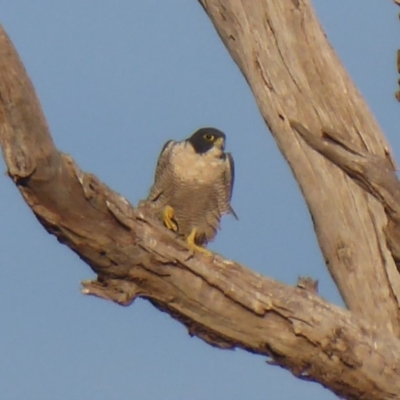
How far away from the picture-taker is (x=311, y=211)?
6.39m

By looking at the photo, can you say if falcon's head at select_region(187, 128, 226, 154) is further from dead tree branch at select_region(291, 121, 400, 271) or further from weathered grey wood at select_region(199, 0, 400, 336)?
dead tree branch at select_region(291, 121, 400, 271)

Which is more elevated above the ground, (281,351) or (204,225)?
(204,225)

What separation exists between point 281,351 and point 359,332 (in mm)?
389

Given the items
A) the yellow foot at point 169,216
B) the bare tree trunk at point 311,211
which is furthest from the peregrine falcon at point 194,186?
the bare tree trunk at point 311,211

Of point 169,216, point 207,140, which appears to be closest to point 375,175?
point 169,216

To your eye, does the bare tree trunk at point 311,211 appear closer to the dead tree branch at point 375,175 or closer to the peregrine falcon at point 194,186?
the dead tree branch at point 375,175

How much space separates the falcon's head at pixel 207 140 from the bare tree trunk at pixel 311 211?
1.13m

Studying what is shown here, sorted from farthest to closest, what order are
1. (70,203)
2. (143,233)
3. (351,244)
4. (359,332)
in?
(351,244) < (359,332) < (143,233) < (70,203)

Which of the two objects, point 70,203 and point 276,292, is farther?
point 276,292

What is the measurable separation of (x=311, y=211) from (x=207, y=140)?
1.67 metres

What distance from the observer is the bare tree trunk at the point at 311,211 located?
176 inches

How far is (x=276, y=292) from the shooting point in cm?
519

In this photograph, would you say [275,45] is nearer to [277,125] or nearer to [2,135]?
[277,125]

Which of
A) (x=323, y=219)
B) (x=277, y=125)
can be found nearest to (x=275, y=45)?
(x=277, y=125)
